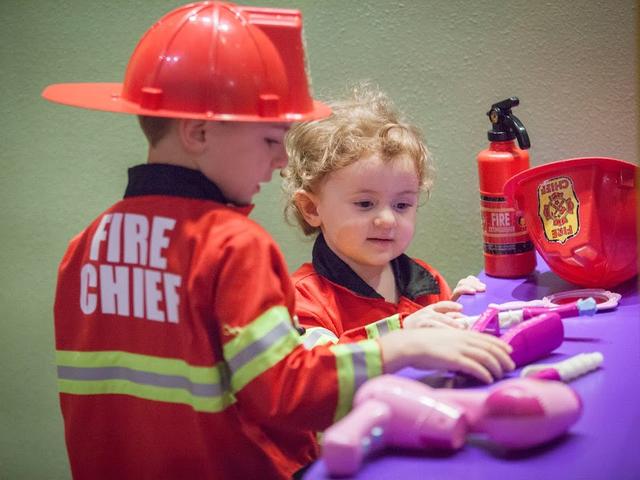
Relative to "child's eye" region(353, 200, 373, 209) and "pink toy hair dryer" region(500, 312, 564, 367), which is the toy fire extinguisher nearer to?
"child's eye" region(353, 200, 373, 209)

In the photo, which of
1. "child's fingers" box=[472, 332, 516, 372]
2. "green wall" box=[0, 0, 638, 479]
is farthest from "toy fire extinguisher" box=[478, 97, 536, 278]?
"child's fingers" box=[472, 332, 516, 372]

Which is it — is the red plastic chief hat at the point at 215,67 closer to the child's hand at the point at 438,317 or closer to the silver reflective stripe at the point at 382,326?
the child's hand at the point at 438,317

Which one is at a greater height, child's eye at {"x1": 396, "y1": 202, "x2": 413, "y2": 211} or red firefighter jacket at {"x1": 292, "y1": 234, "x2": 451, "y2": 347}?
child's eye at {"x1": 396, "y1": 202, "x2": 413, "y2": 211}

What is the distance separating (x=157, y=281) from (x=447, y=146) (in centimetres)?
93

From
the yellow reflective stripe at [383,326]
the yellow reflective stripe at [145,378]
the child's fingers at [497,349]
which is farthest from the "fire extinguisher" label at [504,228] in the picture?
the yellow reflective stripe at [145,378]

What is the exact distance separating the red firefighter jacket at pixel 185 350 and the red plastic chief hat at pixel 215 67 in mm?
80

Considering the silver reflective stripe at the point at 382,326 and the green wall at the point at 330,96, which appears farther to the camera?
the green wall at the point at 330,96

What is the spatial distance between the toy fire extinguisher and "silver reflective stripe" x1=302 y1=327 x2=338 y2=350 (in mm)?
333

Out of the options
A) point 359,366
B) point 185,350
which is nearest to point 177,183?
point 185,350

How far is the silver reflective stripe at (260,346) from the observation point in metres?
0.89

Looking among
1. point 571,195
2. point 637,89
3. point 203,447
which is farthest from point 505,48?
point 203,447

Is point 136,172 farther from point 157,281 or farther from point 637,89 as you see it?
point 637,89

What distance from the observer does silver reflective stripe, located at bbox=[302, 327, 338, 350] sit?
1.30 metres

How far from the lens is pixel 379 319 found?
1.48m
